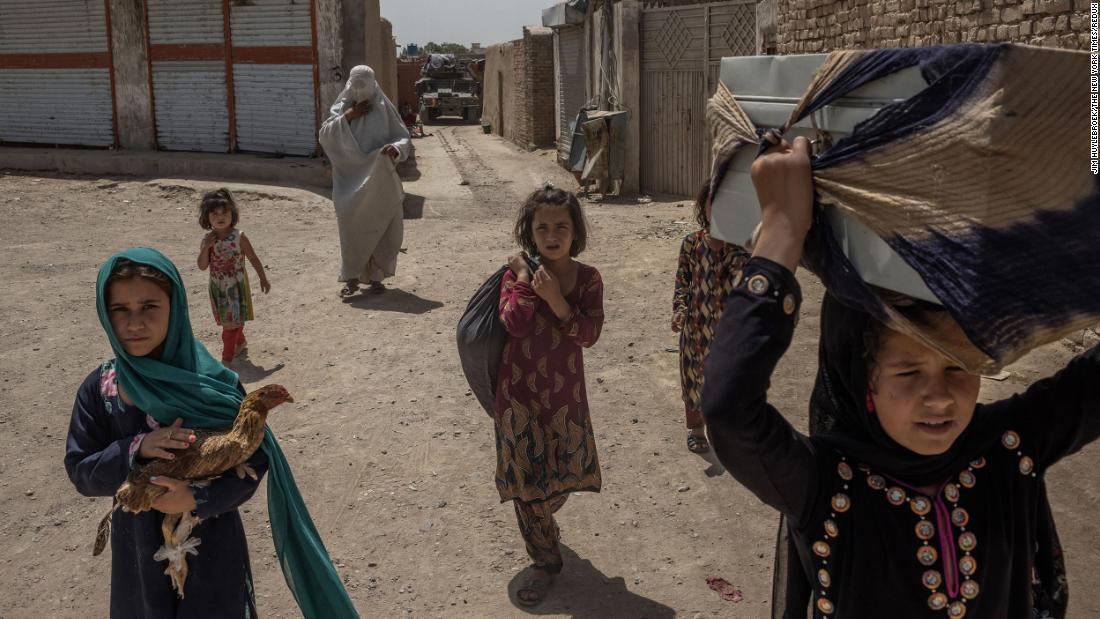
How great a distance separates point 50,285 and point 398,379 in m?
4.21

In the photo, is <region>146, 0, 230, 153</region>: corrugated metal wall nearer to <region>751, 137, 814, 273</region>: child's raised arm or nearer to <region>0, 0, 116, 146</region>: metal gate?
<region>0, 0, 116, 146</region>: metal gate

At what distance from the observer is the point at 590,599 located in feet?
11.8

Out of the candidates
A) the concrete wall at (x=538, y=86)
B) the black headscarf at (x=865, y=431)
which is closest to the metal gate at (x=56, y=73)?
the concrete wall at (x=538, y=86)

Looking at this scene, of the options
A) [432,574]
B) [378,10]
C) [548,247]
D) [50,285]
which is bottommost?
[432,574]

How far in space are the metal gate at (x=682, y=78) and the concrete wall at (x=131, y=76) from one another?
26.0 feet

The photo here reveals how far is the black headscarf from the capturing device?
150 centimetres

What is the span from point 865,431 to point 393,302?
6621 mm

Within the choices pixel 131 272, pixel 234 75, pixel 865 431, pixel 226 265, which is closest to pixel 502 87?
pixel 234 75

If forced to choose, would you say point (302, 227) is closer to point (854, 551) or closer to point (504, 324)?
point (504, 324)

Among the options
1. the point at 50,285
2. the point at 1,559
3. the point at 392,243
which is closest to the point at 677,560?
the point at 1,559

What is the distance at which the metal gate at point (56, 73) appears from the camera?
51.6 ft

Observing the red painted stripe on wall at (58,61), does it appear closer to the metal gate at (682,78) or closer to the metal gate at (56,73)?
the metal gate at (56,73)

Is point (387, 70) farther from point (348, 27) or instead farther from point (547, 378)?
point (547, 378)

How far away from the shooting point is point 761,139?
4.58 ft
